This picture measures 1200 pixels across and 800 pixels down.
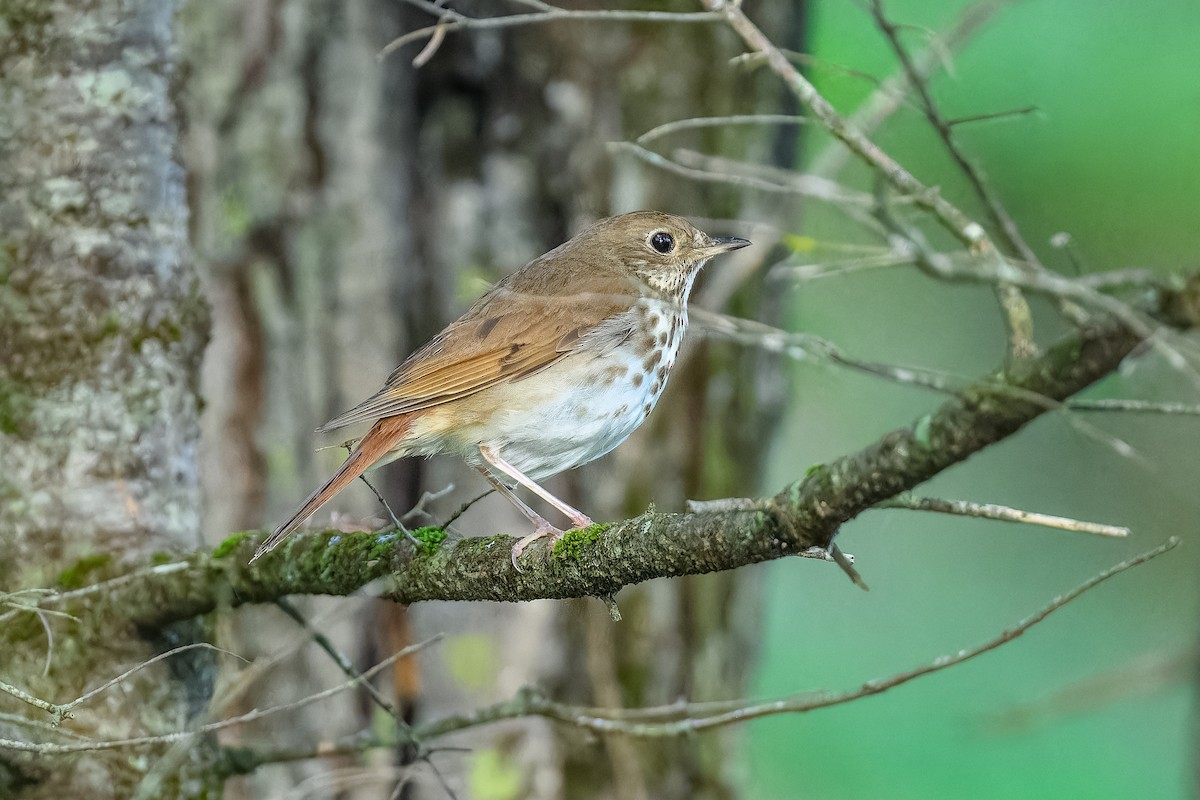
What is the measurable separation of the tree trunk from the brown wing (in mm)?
762

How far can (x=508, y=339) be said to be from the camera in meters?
3.78

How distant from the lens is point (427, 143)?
5242mm

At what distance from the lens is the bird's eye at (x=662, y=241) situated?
4061 millimetres

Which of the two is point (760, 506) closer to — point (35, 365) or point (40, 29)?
point (35, 365)

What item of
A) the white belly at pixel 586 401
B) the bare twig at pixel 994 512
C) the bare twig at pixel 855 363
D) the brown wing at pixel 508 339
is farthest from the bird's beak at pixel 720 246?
the bare twig at pixel 994 512

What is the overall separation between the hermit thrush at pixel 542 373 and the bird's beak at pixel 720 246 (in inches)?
3.7

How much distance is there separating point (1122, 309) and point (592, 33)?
390 cm

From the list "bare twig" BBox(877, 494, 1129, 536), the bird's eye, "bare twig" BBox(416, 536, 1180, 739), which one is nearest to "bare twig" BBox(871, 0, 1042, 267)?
"bare twig" BBox(416, 536, 1180, 739)

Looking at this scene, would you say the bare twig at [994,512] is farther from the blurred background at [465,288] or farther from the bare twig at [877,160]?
the blurred background at [465,288]

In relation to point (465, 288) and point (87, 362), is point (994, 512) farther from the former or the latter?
point (465, 288)

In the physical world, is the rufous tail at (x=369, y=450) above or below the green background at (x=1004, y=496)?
above

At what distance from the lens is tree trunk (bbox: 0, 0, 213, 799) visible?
3102mm

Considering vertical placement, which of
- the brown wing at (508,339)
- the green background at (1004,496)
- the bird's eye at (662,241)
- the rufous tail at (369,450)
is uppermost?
the bird's eye at (662,241)

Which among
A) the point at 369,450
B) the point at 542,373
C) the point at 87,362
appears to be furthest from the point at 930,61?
the point at 87,362
